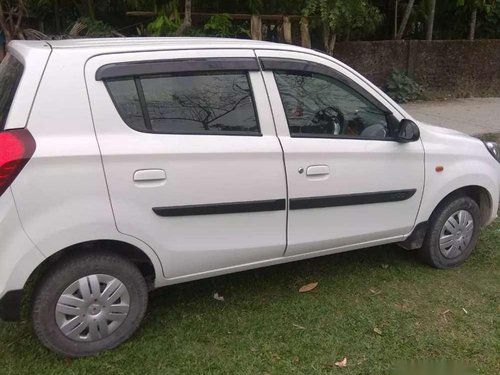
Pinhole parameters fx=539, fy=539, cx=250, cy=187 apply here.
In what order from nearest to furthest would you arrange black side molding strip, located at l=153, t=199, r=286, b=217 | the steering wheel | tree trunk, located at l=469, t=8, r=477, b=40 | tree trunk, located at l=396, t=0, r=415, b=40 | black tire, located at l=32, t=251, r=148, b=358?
1. black tire, located at l=32, t=251, r=148, b=358
2. black side molding strip, located at l=153, t=199, r=286, b=217
3. the steering wheel
4. tree trunk, located at l=396, t=0, r=415, b=40
5. tree trunk, located at l=469, t=8, r=477, b=40

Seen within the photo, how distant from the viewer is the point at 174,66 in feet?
9.75

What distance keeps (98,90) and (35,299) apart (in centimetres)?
113

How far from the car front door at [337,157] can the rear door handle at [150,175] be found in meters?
0.77

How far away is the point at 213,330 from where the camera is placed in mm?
3289

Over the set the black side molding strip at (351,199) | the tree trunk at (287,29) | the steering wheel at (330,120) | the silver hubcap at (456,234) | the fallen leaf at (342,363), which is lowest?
the fallen leaf at (342,363)

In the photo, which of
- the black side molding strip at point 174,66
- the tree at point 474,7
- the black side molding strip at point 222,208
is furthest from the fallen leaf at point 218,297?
the tree at point 474,7

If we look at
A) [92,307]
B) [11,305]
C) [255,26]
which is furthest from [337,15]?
[11,305]

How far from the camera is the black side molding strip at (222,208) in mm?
2919

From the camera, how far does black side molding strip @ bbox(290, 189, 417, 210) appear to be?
3.29m

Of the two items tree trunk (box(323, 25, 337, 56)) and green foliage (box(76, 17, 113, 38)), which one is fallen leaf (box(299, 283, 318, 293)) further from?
tree trunk (box(323, 25, 337, 56))

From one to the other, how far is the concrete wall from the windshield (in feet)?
27.0

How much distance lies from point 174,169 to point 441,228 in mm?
2170

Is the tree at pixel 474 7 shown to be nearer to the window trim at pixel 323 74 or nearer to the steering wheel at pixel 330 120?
the window trim at pixel 323 74

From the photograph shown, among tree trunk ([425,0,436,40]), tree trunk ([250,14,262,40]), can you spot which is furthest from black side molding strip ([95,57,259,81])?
tree trunk ([425,0,436,40])
